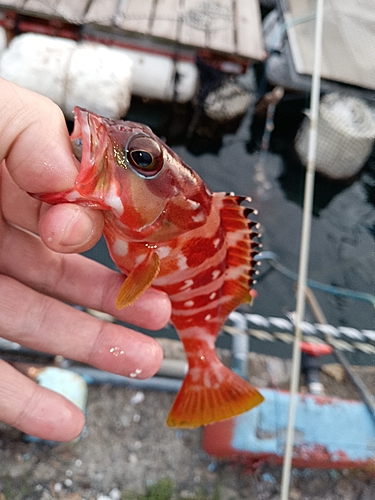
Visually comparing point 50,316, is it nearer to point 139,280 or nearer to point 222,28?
point 139,280

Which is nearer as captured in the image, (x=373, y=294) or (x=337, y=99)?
(x=373, y=294)

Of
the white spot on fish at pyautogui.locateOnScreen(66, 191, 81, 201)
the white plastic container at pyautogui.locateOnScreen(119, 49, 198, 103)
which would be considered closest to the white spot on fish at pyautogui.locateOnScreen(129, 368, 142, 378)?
the white spot on fish at pyautogui.locateOnScreen(66, 191, 81, 201)

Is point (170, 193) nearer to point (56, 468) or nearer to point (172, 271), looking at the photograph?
point (172, 271)

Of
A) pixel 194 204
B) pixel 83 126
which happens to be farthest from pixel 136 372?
pixel 83 126

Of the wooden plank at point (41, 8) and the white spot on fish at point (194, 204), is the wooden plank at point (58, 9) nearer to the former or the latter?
the wooden plank at point (41, 8)

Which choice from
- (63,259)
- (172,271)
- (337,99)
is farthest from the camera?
(337,99)

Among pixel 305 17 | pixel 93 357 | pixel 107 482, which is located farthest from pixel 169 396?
pixel 305 17

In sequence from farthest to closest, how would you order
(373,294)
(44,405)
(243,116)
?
1. (243,116)
2. (373,294)
3. (44,405)

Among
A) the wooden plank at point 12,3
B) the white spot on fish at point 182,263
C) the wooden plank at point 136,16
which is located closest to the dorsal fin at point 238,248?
the white spot on fish at point 182,263
